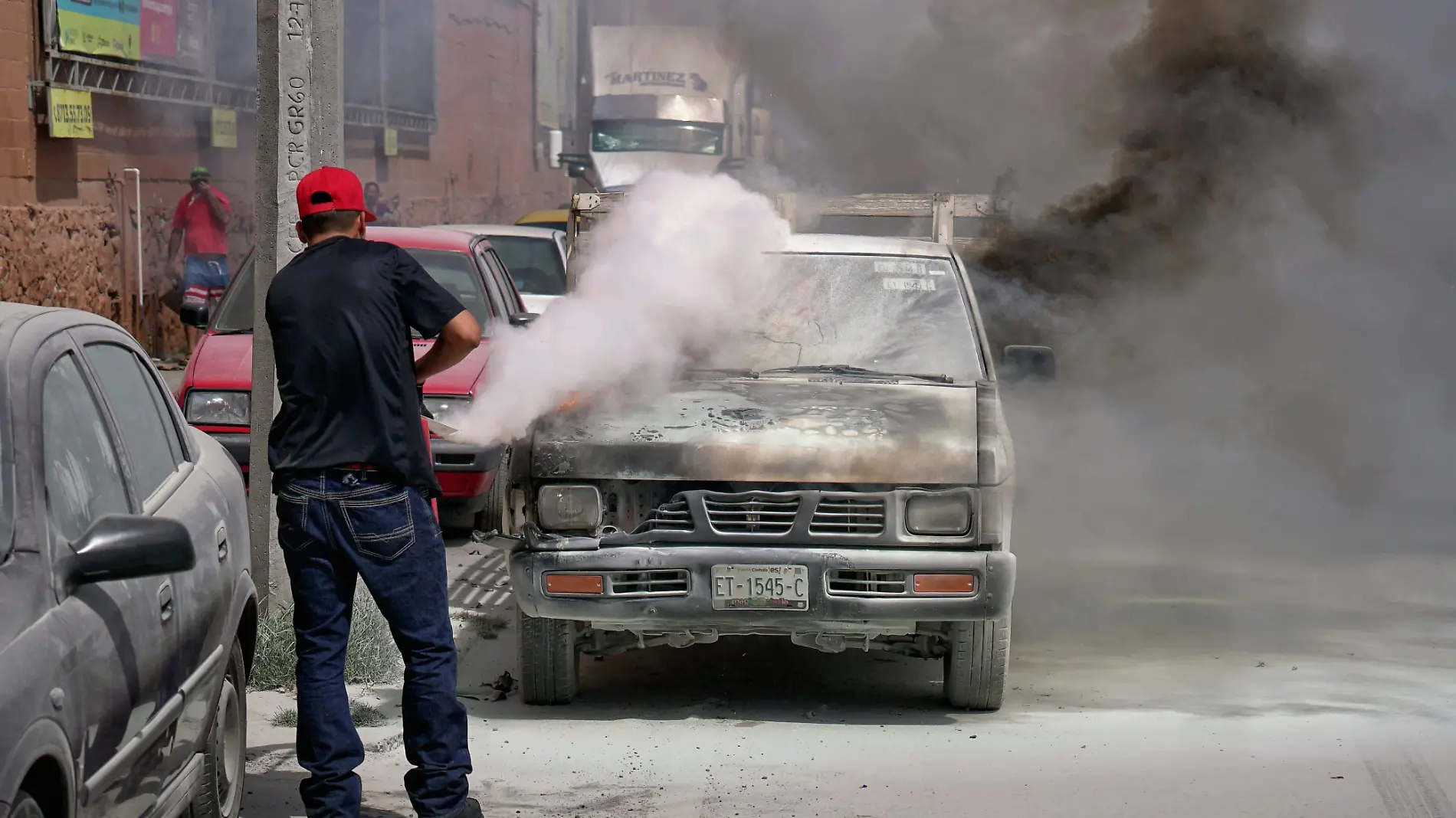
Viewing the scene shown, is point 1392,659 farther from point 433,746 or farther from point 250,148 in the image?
point 250,148

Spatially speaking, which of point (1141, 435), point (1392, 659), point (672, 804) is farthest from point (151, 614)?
point (1141, 435)

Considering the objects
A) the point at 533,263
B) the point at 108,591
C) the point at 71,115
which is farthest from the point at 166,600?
the point at 71,115

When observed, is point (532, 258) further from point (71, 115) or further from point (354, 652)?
point (354, 652)

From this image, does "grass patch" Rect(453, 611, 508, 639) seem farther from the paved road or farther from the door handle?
the door handle

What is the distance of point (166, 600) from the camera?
348cm

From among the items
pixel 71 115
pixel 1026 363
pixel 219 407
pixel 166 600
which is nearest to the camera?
pixel 166 600

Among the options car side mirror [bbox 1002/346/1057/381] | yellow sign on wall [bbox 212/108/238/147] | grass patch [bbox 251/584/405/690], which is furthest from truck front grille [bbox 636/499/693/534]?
yellow sign on wall [bbox 212/108/238/147]

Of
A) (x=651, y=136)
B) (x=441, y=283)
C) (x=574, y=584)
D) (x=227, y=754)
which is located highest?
(x=651, y=136)

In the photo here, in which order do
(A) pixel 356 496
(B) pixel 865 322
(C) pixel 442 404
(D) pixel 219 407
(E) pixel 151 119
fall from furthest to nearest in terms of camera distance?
1. (E) pixel 151 119
2. (C) pixel 442 404
3. (D) pixel 219 407
4. (B) pixel 865 322
5. (A) pixel 356 496

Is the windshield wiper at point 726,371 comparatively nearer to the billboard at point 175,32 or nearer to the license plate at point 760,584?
the license plate at point 760,584

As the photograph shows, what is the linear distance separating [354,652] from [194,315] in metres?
3.55

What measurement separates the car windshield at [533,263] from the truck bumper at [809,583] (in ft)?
25.5

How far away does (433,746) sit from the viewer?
164 inches

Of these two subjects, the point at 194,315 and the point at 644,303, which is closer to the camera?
the point at 644,303
